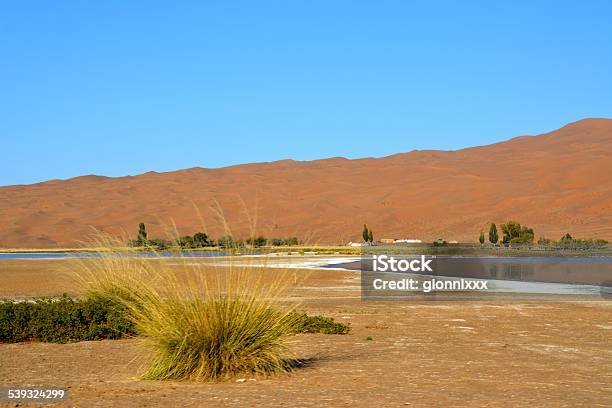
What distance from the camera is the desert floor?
8.27 metres

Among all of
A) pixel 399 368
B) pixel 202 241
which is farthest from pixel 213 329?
pixel 202 241

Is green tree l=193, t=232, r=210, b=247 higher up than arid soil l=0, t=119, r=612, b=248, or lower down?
lower down

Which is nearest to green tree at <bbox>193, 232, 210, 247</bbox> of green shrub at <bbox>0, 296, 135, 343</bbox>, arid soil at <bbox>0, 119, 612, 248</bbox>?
green shrub at <bbox>0, 296, 135, 343</bbox>

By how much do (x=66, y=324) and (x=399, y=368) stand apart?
6.34 m

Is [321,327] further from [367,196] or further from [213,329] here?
[367,196]

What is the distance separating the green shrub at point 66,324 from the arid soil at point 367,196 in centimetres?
7475

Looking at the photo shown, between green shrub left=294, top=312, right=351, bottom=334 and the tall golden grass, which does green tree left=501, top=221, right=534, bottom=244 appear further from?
the tall golden grass

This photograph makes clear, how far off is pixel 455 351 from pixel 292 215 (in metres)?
109

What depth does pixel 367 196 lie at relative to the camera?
12788 cm

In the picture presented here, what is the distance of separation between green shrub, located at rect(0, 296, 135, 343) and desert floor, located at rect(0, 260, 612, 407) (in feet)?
1.03

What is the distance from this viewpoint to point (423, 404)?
7.87 metres

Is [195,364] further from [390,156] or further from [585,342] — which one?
[390,156]

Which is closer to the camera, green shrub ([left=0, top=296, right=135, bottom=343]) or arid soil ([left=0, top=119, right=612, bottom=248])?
green shrub ([left=0, top=296, right=135, bottom=343])

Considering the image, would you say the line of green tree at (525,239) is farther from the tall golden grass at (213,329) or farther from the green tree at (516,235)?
the tall golden grass at (213,329)
